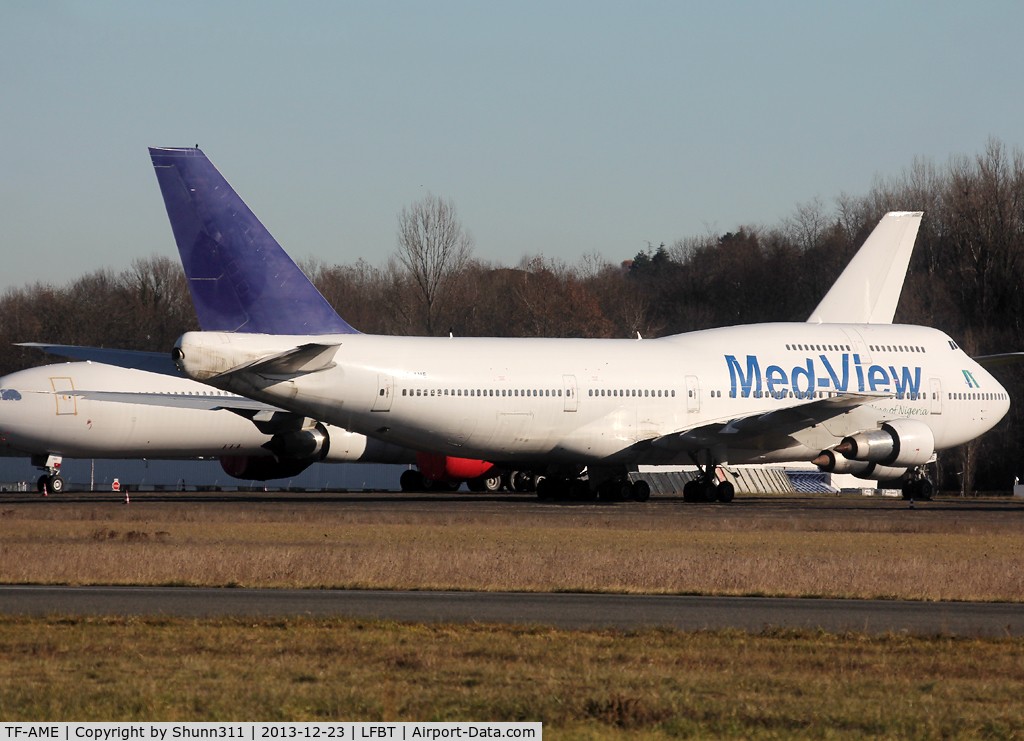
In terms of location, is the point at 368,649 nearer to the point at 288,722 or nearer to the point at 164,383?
the point at 288,722

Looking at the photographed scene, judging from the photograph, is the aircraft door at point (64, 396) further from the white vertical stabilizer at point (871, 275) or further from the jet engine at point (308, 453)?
the white vertical stabilizer at point (871, 275)

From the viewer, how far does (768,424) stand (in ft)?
121

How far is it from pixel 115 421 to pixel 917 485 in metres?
27.1

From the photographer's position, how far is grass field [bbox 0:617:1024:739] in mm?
8180

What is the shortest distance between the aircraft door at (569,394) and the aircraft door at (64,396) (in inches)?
712

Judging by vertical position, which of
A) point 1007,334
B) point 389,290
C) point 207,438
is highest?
point 389,290

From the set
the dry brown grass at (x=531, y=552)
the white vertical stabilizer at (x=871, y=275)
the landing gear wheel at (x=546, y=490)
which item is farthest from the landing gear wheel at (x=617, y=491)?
the white vertical stabilizer at (x=871, y=275)

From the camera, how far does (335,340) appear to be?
1314 inches

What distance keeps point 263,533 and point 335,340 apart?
937cm

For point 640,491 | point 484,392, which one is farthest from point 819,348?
point 484,392

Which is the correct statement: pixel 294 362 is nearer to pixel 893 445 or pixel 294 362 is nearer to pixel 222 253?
pixel 222 253

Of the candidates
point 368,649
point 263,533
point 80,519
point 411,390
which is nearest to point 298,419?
point 411,390

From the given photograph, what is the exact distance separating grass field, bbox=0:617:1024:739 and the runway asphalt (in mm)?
900

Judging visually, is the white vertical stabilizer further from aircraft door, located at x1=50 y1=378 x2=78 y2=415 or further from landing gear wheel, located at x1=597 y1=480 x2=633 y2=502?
aircraft door, located at x1=50 y1=378 x2=78 y2=415
